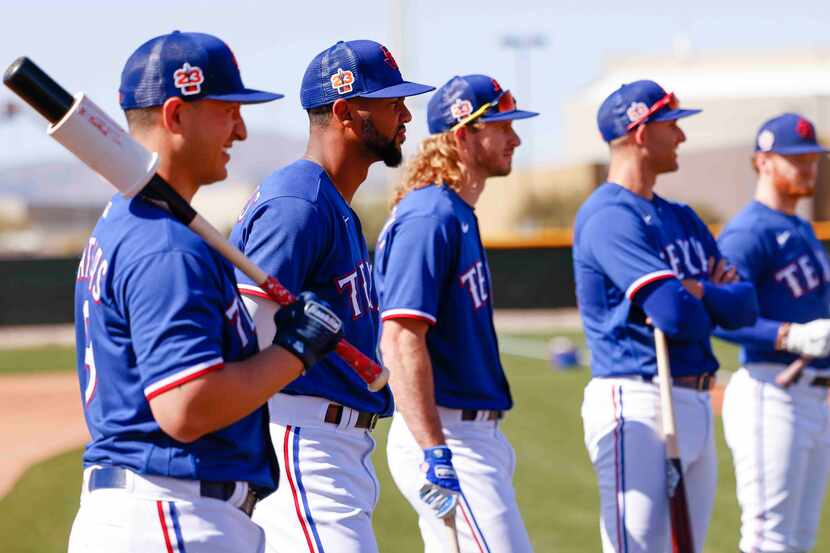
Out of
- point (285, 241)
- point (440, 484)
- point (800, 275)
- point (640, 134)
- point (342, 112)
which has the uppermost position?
point (342, 112)

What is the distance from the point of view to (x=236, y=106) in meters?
3.17

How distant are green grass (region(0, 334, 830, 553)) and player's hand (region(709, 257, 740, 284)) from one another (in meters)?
2.26

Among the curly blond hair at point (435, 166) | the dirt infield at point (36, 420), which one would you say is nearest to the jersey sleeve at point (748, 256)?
the curly blond hair at point (435, 166)

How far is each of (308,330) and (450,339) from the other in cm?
166

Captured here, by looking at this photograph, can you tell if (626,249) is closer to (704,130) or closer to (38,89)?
(38,89)

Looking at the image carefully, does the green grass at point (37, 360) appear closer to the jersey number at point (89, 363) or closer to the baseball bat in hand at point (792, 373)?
the baseball bat in hand at point (792, 373)

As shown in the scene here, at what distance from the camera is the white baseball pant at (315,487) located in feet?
12.3

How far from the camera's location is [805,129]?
6359 mm

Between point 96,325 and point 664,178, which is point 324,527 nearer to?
point 96,325

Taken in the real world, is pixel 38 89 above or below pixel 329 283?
above

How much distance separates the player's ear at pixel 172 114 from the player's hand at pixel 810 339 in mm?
3570

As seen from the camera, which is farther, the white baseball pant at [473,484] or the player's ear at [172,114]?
the white baseball pant at [473,484]

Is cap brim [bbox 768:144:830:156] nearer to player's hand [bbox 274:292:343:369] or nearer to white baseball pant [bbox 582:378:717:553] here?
white baseball pant [bbox 582:378:717:553]

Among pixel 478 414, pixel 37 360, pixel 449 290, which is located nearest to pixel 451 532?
pixel 478 414
